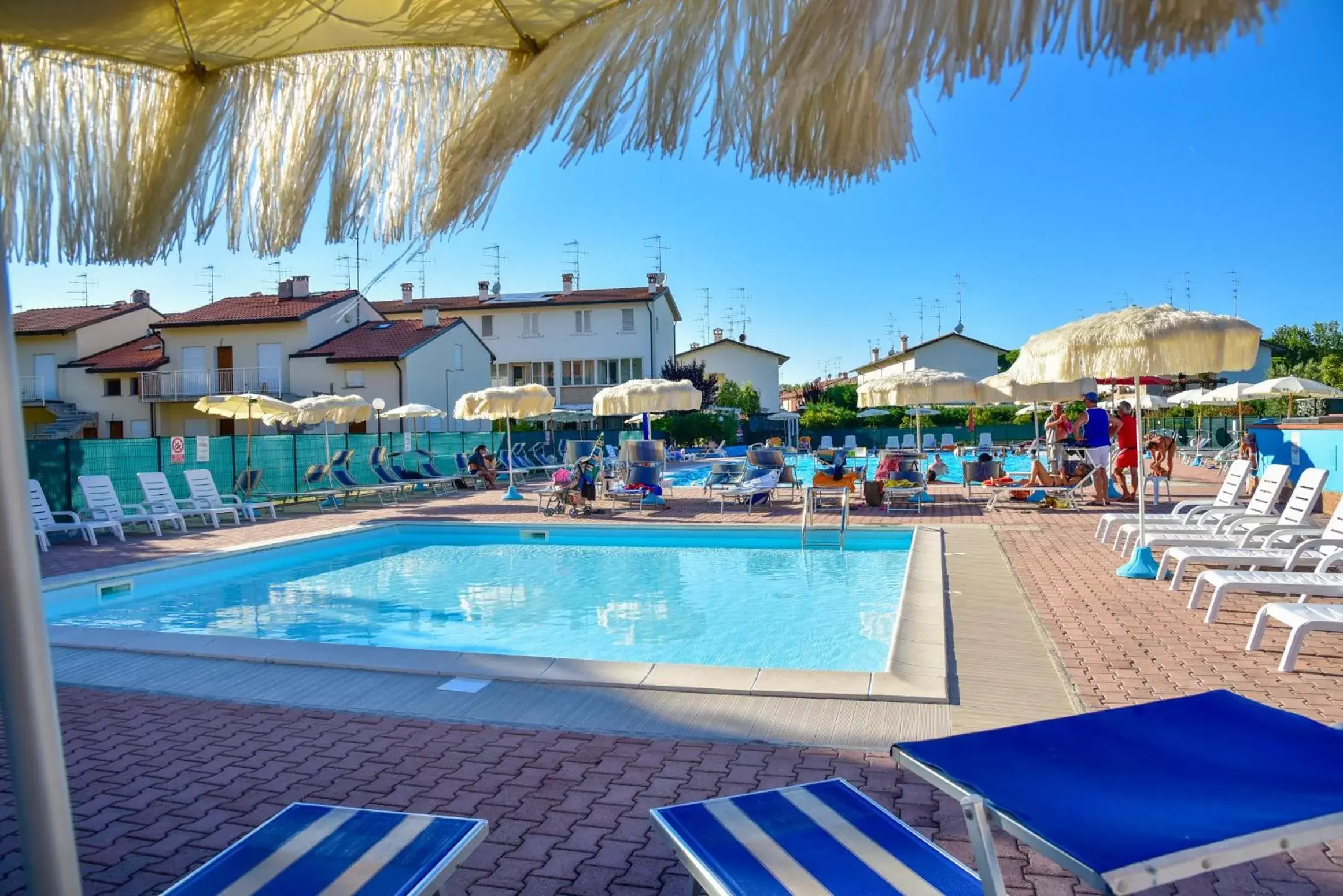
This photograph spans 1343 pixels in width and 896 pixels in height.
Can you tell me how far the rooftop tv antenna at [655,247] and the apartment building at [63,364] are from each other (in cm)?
2225

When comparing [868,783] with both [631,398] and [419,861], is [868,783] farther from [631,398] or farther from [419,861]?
[631,398]

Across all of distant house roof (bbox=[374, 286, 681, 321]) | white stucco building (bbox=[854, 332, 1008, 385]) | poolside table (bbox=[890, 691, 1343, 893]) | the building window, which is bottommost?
poolside table (bbox=[890, 691, 1343, 893])

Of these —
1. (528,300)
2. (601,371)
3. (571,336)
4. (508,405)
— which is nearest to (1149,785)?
(508,405)

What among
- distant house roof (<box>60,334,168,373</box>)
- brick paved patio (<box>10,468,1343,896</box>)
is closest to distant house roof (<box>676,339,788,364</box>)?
distant house roof (<box>60,334,168,373</box>)

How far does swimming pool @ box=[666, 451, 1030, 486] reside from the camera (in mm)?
21359

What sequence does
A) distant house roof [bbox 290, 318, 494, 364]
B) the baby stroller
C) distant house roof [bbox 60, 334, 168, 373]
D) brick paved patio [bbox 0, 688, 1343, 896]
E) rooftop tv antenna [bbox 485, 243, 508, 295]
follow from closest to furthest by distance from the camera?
brick paved patio [bbox 0, 688, 1343, 896] → the baby stroller → distant house roof [bbox 290, 318, 494, 364] → distant house roof [bbox 60, 334, 168, 373] → rooftop tv antenna [bbox 485, 243, 508, 295]

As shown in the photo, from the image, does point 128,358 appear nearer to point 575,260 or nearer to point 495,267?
point 495,267

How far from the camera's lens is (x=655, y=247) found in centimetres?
4206

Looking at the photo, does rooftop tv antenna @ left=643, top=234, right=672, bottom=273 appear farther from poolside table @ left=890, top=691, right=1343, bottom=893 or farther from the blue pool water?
poolside table @ left=890, top=691, right=1343, bottom=893

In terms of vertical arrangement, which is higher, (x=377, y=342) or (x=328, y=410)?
(x=377, y=342)

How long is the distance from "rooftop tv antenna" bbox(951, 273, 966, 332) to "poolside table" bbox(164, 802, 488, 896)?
181ft

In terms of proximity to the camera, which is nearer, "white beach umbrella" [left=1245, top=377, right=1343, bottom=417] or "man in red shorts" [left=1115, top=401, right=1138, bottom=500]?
"man in red shorts" [left=1115, top=401, right=1138, bottom=500]

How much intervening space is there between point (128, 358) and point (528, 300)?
57.5 feet

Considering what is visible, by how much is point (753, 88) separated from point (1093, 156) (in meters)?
5.11
